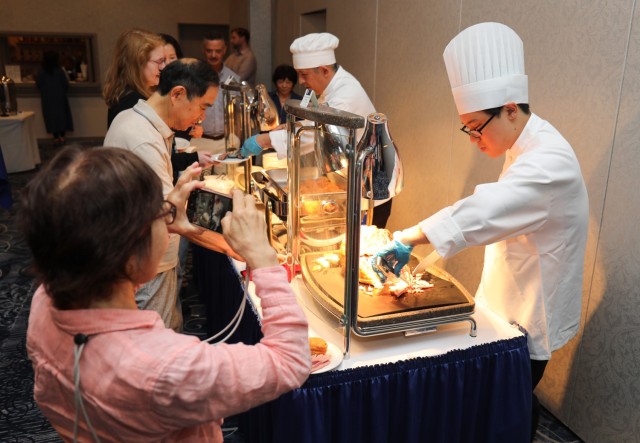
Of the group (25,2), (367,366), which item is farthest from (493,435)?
(25,2)

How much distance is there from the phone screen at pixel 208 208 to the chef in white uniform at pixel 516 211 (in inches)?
16.1

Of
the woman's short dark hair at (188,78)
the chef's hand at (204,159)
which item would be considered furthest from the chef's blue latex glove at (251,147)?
the woman's short dark hair at (188,78)

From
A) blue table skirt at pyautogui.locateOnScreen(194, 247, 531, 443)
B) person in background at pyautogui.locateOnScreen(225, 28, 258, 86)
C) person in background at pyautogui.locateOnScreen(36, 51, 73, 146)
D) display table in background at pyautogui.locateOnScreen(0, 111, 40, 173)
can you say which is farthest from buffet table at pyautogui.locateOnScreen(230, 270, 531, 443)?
person in background at pyautogui.locateOnScreen(36, 51, 73, 146)

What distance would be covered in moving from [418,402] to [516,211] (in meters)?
0.49

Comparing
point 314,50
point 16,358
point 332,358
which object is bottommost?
point 16,358

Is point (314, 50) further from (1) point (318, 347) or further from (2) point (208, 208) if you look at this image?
(1) point (318, 347)

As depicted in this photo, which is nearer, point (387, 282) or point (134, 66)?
point (387, 282)

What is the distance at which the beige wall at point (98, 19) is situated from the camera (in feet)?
24.8

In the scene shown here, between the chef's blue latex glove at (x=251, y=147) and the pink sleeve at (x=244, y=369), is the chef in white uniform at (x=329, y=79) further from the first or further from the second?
the pink sleeve at (x=244, y=369)

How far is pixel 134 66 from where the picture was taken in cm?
210

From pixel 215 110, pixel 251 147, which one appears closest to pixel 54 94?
pixel 215 110

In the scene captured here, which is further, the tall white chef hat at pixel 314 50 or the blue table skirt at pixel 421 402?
the tall white chef hat at pixel 314 50

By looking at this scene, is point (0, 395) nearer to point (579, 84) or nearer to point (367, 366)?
point (367, 366)

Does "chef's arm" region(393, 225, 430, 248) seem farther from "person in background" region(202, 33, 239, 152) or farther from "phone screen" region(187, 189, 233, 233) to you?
"person in background" region(202, 33, 239, 152)
